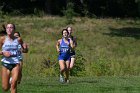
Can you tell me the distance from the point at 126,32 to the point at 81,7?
10832 mm

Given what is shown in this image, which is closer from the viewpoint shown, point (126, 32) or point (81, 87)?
point (81, 87)

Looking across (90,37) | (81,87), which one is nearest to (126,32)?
(90,37)

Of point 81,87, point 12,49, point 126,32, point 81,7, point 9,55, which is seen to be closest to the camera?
point 9,55

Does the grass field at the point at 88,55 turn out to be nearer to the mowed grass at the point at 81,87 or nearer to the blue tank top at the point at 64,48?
the mowed grass at the point at 81,87

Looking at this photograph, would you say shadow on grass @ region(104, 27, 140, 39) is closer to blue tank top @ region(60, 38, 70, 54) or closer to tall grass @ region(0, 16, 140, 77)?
tall grass @ region(0, 16, 140, 77)

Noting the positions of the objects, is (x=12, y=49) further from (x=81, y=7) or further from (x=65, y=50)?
(x=81, y=7)

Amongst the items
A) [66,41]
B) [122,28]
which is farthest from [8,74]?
[122,28]

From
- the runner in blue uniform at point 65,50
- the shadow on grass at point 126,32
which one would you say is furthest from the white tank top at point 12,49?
the shadow on grass at point 126,32

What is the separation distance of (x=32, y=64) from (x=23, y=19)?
2686cm

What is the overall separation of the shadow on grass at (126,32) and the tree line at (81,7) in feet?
24.6

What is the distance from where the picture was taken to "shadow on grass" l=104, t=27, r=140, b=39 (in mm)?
48866

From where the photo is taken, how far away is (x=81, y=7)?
6056 cm

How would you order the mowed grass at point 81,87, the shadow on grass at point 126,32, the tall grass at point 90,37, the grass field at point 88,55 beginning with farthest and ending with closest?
1. the shadow on grass at point 126,32
2. the tall grass at point 90,37
3. the grass field at point 88,55
4. the mowed grass at point 81,87

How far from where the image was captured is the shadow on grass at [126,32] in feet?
160
